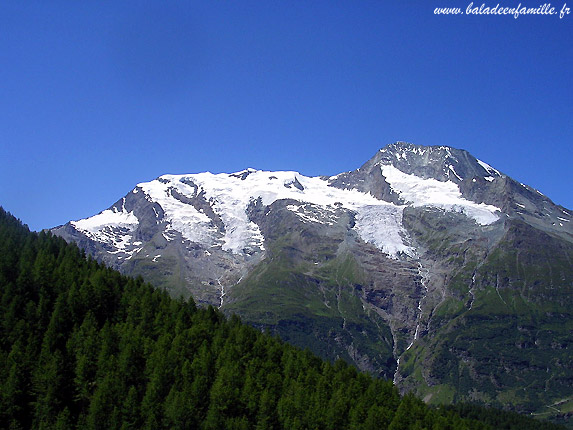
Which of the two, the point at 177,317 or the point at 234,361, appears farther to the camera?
the point at 177,317

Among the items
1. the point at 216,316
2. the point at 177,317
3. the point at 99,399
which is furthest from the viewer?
the point at 216,316

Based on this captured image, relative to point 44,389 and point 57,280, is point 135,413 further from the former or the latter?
point 57,280

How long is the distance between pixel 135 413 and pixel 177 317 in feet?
131

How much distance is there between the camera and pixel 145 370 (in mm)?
120438

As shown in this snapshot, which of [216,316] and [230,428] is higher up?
[216,316]

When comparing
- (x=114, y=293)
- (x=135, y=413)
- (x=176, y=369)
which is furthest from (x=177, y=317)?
(x=135, y=413)

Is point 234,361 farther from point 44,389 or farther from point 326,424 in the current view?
point 44,389

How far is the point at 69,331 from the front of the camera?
5217 inches

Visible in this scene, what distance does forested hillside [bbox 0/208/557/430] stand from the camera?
110 m

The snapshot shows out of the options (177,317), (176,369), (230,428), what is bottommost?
(230,428)

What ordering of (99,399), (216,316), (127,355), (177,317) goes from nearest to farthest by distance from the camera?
1. (99,399)
2. (127,355)
3. (177,317)
4. (216,316)

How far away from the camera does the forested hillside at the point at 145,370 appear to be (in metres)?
110

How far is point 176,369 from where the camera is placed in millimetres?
121312

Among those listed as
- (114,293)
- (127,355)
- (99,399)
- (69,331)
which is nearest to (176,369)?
(127,355)
